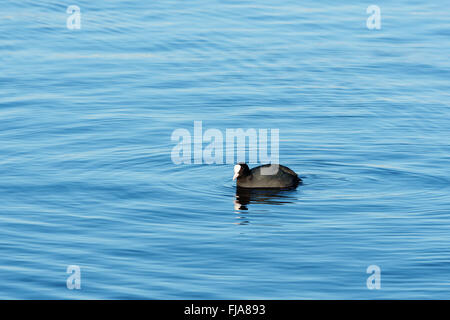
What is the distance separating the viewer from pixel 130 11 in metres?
33.6

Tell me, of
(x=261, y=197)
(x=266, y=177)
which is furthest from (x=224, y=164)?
(x=261, y=197)

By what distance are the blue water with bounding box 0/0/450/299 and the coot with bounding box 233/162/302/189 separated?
0.96 ft

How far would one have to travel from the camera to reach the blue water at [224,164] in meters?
14.1

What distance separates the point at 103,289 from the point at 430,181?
8.05 metres

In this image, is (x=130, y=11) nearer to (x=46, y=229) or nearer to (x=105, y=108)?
(x=105, y=108)

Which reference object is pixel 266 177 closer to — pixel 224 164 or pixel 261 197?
pixel 261 197

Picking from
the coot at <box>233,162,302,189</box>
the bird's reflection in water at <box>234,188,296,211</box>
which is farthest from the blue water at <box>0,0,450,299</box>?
the coot at <box>233,162,302,189</box>

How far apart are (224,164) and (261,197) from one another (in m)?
2.14

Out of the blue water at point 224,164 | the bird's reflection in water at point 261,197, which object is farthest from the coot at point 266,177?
the blue water at point 224,164

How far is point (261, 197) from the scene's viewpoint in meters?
18.3

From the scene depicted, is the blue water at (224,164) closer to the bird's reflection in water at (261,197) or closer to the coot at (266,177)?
the bird's reflection in water at (261,197)

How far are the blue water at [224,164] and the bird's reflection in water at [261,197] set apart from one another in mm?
89

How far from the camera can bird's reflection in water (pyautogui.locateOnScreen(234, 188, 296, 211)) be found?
58.2 ft

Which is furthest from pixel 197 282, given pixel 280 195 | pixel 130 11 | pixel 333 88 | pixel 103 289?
pixel 130 11
